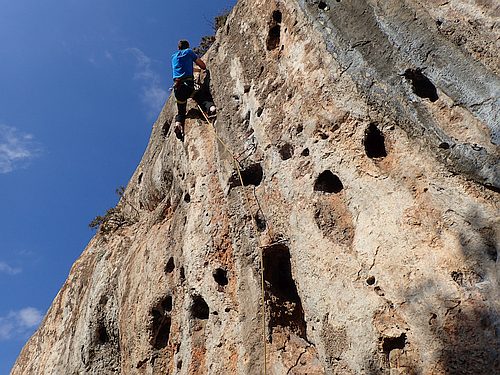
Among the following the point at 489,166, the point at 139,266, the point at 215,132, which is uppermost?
the point at 215,132

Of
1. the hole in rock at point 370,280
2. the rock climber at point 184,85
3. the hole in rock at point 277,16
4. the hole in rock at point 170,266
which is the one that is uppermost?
the rock climber at point 184,85

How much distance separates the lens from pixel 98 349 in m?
10.6

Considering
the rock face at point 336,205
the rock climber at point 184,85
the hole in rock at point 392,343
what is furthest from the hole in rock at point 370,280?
the rock climber at point 184,85

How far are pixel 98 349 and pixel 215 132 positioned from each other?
489 cm

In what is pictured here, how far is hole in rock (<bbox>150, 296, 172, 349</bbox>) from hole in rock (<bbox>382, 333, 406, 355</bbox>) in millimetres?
4439

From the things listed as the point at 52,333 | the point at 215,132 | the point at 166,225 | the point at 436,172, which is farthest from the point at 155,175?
the point at 436,172

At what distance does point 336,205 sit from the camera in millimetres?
6406

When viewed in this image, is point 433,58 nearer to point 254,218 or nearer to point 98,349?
point 254,218

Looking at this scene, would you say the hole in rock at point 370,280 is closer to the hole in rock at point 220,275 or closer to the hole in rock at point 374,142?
the hole in rock at point 374,142

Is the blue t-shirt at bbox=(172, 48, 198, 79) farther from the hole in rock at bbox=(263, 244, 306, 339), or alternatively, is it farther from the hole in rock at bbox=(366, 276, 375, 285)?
the hole in rock at bbox=(366, 276, 375, 285)

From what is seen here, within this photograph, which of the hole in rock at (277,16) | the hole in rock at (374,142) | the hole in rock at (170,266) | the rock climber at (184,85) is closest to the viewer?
the hole in rock at (374,142)

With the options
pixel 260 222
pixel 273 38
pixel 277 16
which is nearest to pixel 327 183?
pixel 260 222

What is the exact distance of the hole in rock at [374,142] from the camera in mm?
6328

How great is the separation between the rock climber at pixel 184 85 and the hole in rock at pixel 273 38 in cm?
187
